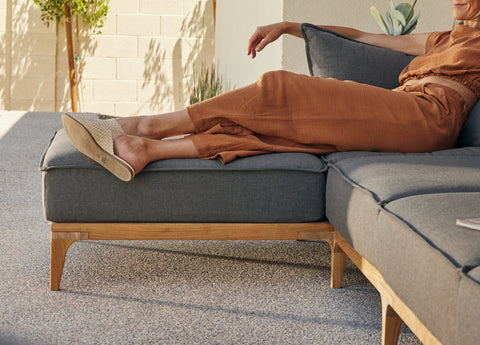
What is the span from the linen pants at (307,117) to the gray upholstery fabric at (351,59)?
43 cm

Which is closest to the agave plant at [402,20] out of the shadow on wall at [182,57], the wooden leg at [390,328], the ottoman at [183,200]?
the ottoman at [183,200]

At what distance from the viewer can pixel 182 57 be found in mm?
6965

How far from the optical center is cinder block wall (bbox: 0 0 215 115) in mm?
6703

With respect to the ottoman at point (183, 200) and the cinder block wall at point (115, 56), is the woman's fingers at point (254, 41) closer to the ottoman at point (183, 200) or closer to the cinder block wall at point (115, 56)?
the ottoman at point (183, 200)

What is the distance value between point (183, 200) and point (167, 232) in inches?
4.5

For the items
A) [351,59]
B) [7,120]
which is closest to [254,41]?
[351,59]

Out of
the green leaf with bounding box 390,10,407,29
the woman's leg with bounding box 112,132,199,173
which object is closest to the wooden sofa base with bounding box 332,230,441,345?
the woman's leg with bounding box 112,132,199,173

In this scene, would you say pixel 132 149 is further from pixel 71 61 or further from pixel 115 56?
pixel 115 56

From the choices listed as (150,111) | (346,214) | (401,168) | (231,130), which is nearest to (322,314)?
(346,214)

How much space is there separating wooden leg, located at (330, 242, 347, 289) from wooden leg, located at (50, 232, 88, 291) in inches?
30.5

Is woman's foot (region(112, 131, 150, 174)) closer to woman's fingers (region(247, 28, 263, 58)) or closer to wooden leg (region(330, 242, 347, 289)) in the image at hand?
Result: wooden leg (region(330, 242, 347, 289))

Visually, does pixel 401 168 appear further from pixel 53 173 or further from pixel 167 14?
pixel 167 14

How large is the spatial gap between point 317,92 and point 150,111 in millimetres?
5299

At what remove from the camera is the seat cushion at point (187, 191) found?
5.79ft
